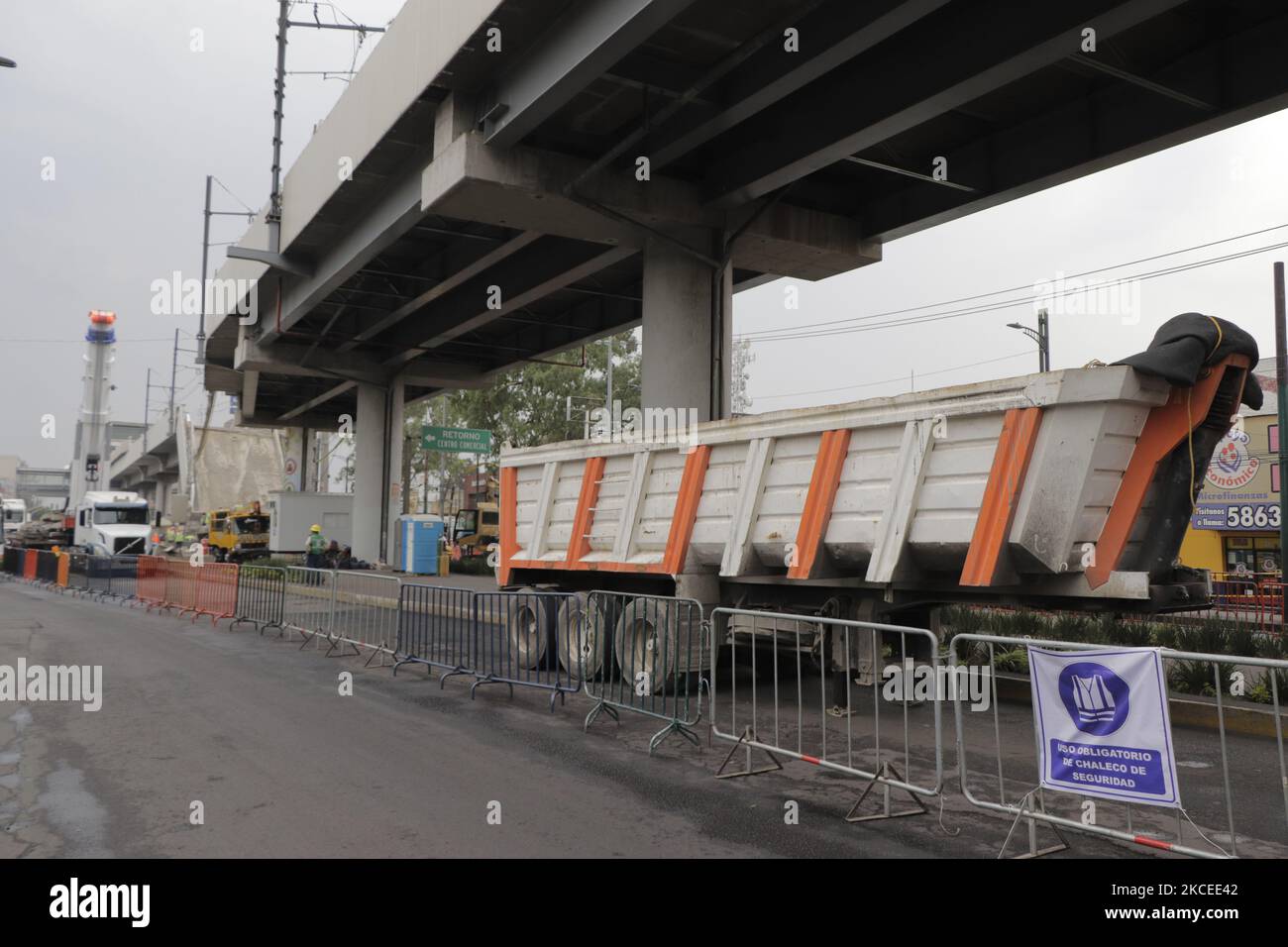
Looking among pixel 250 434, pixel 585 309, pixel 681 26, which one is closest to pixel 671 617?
pixel 681 26

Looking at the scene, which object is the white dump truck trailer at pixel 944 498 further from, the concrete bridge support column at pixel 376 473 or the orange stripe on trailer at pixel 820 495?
the concrete bridge support column at pixel 376 473

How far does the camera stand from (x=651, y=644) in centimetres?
984

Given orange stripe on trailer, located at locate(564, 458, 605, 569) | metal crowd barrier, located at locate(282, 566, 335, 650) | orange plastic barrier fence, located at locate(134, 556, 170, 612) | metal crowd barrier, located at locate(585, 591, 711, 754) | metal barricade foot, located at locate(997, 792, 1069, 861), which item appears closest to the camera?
metal barricade foot, located at locate(997, 792, 1069, 861)

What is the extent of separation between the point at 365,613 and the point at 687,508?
19.6 feet

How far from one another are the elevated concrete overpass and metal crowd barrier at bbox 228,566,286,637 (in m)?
6.88

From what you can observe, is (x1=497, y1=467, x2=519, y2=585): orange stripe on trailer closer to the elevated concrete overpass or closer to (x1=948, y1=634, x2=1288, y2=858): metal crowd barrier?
the elevated concrete overpass

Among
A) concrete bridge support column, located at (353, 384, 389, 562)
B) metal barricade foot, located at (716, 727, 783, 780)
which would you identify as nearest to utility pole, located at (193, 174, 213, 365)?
concrete bridge support column, located at (353, 384, 389, 562)

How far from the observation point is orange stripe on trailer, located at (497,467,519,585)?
12.5 meters

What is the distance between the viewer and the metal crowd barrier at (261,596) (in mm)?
15867

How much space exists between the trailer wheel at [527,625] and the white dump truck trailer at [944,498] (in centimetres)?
122

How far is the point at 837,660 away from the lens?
28.0 feet

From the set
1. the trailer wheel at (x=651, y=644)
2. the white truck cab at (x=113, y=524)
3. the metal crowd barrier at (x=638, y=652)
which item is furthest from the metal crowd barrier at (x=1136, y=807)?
the white truck cab at (x=113, y=524)

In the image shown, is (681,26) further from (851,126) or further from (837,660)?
(837,660)

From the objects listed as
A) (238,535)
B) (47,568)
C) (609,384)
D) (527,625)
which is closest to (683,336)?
(527,625)
